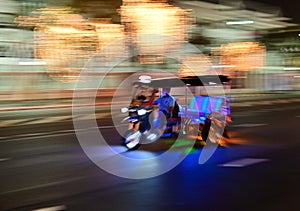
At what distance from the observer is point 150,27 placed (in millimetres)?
28688

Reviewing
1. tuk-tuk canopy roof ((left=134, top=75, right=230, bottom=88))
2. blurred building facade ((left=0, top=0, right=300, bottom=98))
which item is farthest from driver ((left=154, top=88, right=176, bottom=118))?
blurred building facade ((left=0, top=0, right=300, bottom=98))

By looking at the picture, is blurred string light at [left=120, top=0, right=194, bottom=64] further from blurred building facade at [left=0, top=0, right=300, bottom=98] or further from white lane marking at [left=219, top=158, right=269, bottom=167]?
white lane marking at [left=219, top=158, right=269, bottom=167]

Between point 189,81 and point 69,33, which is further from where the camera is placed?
point 69,33

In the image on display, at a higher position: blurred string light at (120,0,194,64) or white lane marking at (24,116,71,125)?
blurred string light at (120,0,194,64)

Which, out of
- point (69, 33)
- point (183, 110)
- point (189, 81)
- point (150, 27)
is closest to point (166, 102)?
point (183, 110)

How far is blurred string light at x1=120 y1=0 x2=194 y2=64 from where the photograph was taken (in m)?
27.8

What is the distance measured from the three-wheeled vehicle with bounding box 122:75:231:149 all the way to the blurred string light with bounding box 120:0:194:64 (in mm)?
16563

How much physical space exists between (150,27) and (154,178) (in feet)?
72.9

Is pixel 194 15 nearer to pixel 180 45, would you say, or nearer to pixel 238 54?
pixel 238 54

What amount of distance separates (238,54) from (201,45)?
490cm

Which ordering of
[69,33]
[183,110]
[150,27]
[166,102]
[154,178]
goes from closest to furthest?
[154,178]
[166,102]
[183,110]
[69,33]
[150,27]

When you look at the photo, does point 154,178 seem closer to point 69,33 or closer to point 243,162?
point 243,162

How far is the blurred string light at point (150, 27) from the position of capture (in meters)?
27.8

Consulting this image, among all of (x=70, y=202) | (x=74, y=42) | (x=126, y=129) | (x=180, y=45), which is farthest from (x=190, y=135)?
(x=180, y=45)
